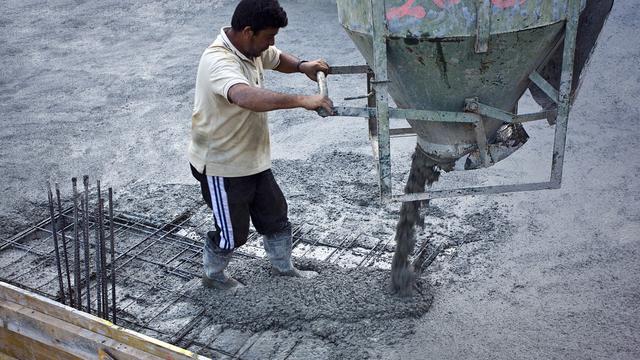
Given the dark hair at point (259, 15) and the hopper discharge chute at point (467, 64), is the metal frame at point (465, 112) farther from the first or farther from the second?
the dark hair at point (259, 15)

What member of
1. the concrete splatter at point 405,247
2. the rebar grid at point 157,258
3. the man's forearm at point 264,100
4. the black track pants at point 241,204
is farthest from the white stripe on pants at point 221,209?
the concrete splatter at point 405,247

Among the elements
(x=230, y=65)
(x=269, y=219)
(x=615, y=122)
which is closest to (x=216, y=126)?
(x=230, y=65)

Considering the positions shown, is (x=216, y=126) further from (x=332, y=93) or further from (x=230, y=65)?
(x=332, y=93)

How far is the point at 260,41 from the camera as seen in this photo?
3.69 metres

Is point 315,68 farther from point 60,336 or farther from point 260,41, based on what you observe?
point 60,336

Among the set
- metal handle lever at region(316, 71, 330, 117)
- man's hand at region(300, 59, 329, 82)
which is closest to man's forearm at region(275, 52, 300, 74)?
man's hand at region(300, 59, 329, 82)

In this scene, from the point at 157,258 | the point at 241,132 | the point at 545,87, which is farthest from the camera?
the point at 157,258

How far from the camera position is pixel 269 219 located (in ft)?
14.0

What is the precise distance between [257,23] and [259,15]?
0.17ft

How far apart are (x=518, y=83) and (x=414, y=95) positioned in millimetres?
531

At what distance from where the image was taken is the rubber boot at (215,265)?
428 centimetres

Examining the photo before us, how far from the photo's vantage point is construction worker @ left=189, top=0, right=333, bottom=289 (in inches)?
138

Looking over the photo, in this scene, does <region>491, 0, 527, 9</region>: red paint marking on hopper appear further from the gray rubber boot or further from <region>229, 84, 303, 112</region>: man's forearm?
the gray rubber boot

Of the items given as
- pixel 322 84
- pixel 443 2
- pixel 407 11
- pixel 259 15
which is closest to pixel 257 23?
pixel 259 15
